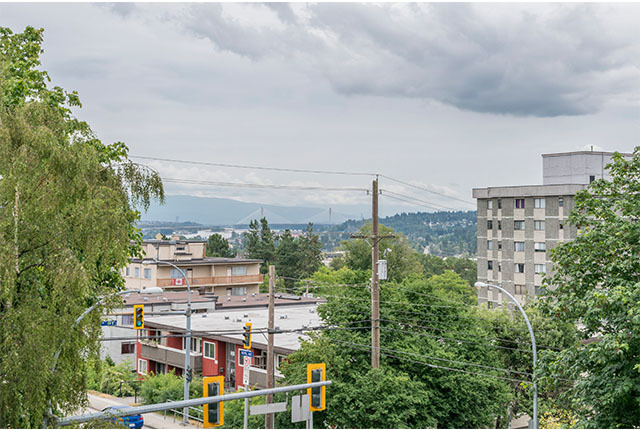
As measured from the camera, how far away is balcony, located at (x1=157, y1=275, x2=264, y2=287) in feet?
253

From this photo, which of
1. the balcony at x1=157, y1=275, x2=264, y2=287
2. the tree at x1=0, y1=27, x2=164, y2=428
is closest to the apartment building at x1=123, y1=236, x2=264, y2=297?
the balcony at x1=157, y1=275, x2=264, y2=287

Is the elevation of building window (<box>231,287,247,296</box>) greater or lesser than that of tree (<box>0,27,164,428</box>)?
lesser

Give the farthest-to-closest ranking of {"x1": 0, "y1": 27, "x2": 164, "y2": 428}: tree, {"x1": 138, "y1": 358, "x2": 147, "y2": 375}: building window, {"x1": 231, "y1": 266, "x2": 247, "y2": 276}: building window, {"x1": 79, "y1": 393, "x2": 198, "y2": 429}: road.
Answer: {"x1": 231, "y1": 266, "x2": 247, "y2": 276}: building window
{"x1": 138, "y1": 358, "x2": 147, "y2": 375}: building window
{"x1": 79, "y1": 393, "x2": 198, "y2": 429}: road
{"x1": 0, "y1": 27, "x2": 164, "y2": 428}: tree

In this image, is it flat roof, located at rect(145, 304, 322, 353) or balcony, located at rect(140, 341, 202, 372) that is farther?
balcony, located at rect(140, 341, 202, 372)

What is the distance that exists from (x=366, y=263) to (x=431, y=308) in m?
58.4

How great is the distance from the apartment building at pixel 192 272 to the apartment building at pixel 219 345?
22.1 m

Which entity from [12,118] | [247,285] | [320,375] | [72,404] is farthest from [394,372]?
[247,285]

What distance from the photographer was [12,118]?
11.2 m

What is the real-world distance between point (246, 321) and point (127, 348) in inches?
546

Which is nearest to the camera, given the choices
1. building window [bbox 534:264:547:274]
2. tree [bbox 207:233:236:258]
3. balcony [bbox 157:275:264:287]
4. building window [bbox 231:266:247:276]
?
building window [bbox 534:264:547:274]

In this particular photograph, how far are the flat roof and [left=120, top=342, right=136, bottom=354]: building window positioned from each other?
5.51 m

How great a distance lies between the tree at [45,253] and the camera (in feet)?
34.1

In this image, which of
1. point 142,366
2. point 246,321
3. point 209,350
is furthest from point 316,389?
point 142,366

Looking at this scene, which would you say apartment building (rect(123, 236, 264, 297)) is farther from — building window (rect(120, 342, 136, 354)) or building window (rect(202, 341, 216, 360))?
building window (rect(202, 341, 216, 360))
